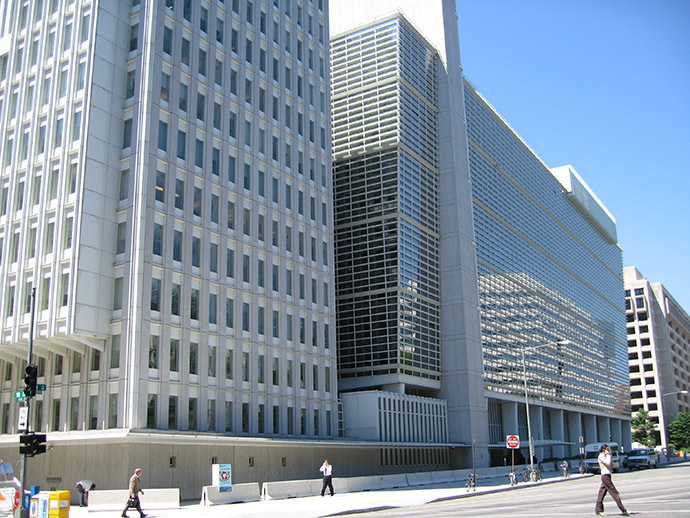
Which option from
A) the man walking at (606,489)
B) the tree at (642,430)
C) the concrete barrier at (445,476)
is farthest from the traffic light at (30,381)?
the tree at (642,430)

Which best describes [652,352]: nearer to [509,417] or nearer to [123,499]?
[509,417]

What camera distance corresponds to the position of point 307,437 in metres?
51.2

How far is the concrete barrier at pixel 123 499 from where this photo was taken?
106 feet

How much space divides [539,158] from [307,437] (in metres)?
72.6

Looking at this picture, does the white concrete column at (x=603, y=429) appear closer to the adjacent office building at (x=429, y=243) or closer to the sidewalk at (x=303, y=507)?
the adjacent office building at (x=429, y=243)

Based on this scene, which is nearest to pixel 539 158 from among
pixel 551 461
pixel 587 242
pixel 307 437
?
pixel 587 242

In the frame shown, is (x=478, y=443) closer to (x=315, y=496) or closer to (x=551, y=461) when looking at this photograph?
(x=551, y=461)

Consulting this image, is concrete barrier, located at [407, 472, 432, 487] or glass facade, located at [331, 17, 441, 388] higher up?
glass facade, located at [331, 17, 441, 388]

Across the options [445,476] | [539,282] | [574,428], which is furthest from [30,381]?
[574,428]

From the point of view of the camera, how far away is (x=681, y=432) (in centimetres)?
14738

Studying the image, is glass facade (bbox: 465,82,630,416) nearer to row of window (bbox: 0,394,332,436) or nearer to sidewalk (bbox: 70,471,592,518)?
row of window (bbox: 0,394,332,436)

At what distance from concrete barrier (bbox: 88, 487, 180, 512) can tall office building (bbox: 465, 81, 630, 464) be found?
1507 inches

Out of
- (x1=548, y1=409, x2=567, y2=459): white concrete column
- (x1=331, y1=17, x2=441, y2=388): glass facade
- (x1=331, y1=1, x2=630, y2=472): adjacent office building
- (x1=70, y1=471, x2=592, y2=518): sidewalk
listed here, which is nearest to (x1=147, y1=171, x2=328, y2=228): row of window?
(x1=331, y1=17, x2=441, y2=388): glass facade

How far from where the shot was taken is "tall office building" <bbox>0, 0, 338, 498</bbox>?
4150cm
